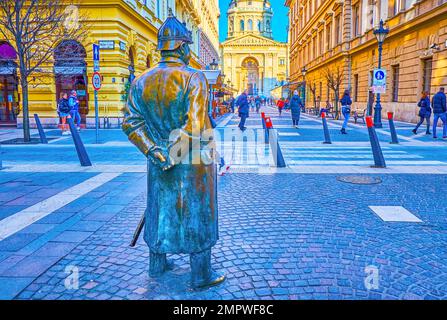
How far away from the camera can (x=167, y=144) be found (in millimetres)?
2955

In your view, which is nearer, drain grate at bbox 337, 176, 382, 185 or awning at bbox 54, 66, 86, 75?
drain grate at bbox 337, 176, 382, 185

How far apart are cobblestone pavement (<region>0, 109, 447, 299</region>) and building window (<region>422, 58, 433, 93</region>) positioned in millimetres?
15254

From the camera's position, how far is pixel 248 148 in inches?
484

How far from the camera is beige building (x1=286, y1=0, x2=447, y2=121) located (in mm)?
20297

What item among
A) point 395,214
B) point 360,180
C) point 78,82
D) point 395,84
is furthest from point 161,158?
point 395,84

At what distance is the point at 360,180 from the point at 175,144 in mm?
5424

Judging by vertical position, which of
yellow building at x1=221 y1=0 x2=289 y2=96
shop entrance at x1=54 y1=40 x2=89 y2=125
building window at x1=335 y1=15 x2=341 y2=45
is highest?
yellow building at x1=221 y1=0 x2=289 y2=96

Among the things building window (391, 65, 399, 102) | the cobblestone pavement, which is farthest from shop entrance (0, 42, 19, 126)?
building window (391, 65, 399, 102)

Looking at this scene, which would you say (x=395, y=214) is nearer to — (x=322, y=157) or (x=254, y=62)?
(x=322, y=157)

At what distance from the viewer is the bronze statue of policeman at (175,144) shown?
284cm

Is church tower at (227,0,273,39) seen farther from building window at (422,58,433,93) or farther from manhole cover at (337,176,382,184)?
manhole cover at (337,176,382,184)

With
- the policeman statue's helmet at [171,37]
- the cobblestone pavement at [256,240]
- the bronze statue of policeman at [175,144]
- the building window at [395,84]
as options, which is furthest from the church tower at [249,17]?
the bronze statue of policeman at [175,144]

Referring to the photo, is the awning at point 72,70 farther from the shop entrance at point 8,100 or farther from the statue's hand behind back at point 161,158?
the statue's hand behind back at point 161,158
